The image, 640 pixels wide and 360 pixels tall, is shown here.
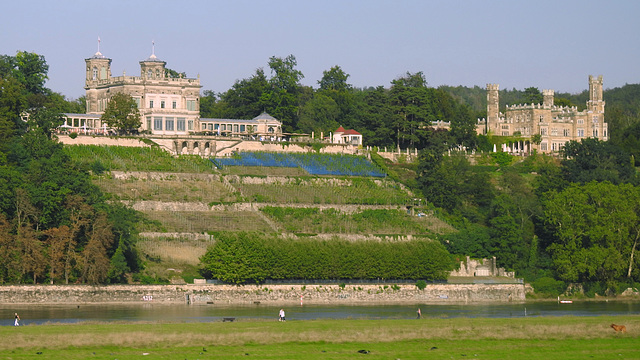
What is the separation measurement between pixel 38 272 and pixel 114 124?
108 feet

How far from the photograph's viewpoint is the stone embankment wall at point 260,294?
65.9 m

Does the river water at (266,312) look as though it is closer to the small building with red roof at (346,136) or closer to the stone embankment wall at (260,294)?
the stone embankment wall at (260,294)

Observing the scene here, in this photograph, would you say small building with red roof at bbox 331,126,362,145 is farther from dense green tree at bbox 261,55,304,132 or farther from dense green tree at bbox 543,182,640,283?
dense green tree at bbox 543,182,640,283

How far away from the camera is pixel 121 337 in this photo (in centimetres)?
4447

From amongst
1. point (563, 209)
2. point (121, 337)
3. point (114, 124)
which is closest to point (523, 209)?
point (563, 209)

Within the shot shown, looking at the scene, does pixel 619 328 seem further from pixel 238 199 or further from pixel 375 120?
pixel 375 120

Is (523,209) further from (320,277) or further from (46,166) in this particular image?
(46,166)

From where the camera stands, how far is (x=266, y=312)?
63469 millimetres

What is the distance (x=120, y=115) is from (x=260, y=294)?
32.7 m

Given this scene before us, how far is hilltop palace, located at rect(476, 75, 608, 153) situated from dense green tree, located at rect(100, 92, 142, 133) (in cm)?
4225

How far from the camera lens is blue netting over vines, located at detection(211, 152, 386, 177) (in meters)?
97.6

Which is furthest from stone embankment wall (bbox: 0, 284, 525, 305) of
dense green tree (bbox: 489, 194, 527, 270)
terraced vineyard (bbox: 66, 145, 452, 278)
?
dense green tree (bbox: 489, 194, 527, 270)

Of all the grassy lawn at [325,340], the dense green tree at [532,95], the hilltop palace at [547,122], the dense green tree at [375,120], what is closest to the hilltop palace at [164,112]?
the hilltop palace at [547,122]

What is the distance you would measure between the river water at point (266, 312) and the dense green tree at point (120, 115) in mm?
33912
